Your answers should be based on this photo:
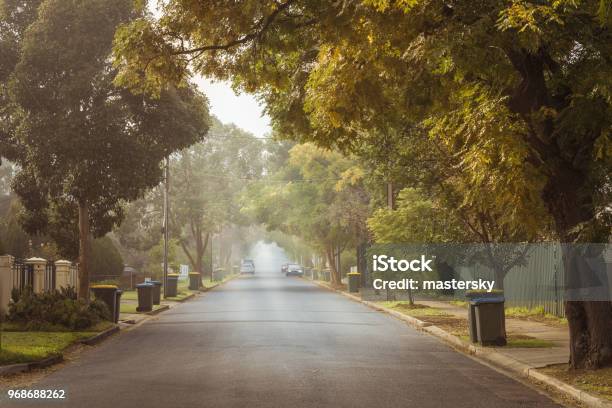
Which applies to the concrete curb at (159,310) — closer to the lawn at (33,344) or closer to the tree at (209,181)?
the lawn at (33,344)

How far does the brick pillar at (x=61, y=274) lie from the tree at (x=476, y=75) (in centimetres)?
1339

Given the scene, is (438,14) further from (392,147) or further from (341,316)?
(341,316)

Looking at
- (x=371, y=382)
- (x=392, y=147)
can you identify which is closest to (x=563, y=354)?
(x=371, y=382)

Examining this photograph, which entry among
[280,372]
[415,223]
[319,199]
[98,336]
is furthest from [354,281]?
[280,372]

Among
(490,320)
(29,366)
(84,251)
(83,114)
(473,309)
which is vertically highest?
(83,114)

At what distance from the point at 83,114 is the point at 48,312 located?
7.30m

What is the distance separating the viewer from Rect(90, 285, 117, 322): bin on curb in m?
21.4

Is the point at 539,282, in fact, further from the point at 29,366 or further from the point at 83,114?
the point at 29,366

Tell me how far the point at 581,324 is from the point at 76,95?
57.3ft

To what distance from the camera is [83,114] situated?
78.7 feet

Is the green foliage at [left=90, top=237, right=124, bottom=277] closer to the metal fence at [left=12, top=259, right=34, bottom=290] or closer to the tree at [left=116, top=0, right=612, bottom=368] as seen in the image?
the metal fence at [left=12, top=259, right=34, bottom=290]

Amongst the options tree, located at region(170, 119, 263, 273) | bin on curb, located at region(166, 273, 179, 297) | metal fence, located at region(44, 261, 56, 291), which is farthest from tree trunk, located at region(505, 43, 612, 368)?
tree, located at region(170, 119, 263, 273)

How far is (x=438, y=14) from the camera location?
1083 centimetres

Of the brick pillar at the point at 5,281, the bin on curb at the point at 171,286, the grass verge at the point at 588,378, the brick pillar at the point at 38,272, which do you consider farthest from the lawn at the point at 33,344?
the bin on curb at the point at 171,286
